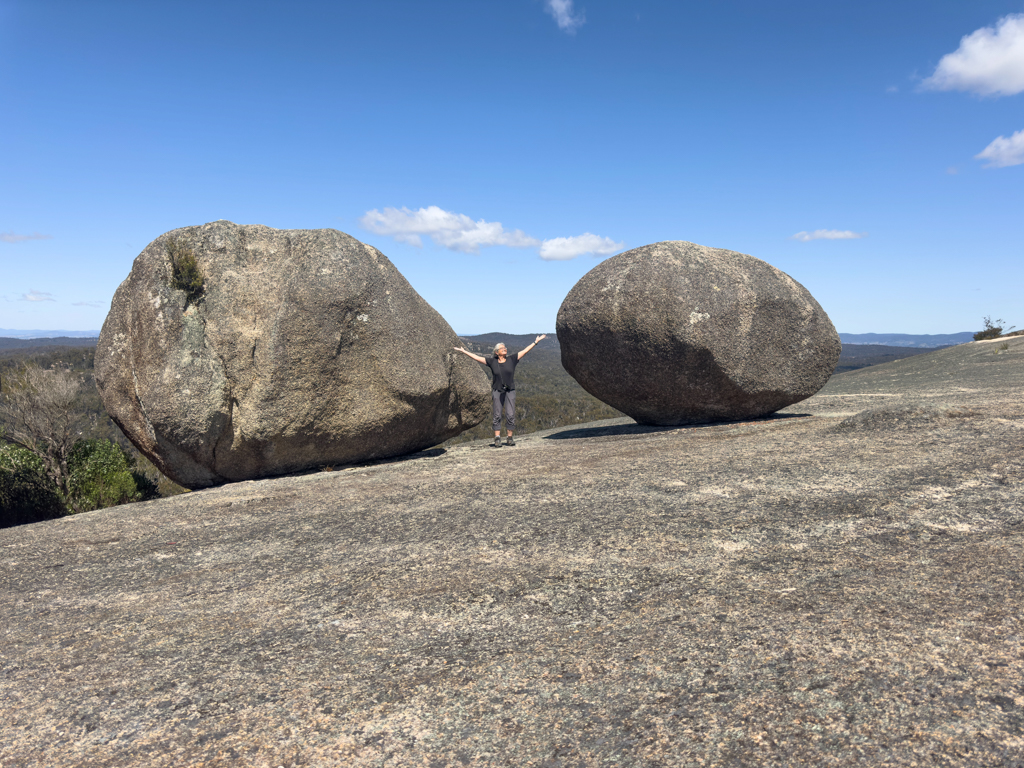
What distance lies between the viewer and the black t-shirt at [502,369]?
12305 mm

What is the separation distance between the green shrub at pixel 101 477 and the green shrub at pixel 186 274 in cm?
380

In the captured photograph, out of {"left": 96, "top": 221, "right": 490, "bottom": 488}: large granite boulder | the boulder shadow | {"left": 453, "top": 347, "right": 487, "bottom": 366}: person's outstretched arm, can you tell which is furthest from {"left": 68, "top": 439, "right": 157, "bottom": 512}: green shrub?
the boulder shadow

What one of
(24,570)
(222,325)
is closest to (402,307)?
(222,325)

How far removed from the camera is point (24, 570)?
6465 mm

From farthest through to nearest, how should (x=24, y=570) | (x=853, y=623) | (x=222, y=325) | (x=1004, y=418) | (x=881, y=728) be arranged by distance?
(x=222, y=325) → (x=1004, y=418) → (x=24, y=570) → (x=853, y=623) → (x=881, y=728)

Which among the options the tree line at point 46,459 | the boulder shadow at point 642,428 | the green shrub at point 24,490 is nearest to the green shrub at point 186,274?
the tree line at point 46,459

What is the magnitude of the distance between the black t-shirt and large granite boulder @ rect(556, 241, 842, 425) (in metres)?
1.25

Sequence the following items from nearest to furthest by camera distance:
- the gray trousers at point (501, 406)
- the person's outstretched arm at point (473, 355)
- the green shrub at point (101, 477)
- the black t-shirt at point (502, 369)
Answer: the green shrub at point (101, 477) < the person's outstretched arm at point (473, 355) < the black t-shirt at point (502, 369) < the gray trousers at point (501, 406)

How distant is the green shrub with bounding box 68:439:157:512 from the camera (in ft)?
37.8

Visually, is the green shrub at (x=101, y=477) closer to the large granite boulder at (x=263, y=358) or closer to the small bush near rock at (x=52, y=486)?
the small bush near rock at (x=52, y=486)

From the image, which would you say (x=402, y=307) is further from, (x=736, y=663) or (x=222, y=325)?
(x=736, y=663)

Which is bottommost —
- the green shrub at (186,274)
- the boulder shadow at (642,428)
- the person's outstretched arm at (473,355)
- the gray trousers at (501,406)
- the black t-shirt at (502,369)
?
the boulder shadow at (642,428)

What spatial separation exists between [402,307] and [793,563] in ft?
26.7

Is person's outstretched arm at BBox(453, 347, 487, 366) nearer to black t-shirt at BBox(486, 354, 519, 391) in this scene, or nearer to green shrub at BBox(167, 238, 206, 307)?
black t-shirt at BBox(486, 354, 519, 391)
